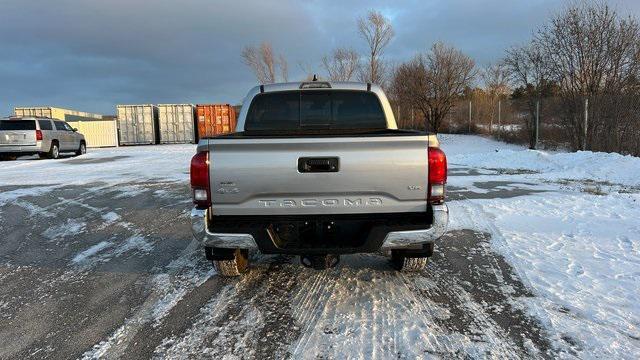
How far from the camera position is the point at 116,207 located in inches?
334

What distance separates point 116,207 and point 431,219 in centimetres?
682

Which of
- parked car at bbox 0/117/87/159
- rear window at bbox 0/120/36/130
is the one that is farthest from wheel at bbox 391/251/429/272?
rear window at bbox 0/120/36/130

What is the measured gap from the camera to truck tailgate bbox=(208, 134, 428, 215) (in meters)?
3.55

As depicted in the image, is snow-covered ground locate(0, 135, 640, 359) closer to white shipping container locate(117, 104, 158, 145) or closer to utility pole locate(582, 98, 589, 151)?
utility pole locate(582, 98, 589, 151)

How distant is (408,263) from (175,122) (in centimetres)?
3224

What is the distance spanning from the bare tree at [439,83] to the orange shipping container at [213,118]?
47.2 feet

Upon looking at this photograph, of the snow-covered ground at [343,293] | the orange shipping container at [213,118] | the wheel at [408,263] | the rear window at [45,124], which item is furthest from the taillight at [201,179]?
the orange shipping container at [213,118]

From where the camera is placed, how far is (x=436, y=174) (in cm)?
→ 363

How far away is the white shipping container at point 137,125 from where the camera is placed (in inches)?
1318

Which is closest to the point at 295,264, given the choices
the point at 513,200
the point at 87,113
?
the point at 513,200

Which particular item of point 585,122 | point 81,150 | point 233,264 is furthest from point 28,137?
point 585,122

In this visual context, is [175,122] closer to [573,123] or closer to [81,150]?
[81,150]

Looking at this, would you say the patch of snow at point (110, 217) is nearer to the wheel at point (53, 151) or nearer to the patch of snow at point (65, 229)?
the patch of snow at point (65, 229)

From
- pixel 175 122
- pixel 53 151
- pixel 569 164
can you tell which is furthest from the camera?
pixel 175 122
